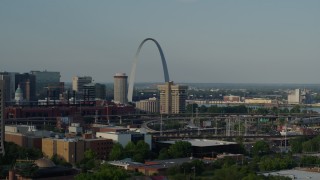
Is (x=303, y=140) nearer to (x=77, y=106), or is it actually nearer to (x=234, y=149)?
(x=234, y=149)

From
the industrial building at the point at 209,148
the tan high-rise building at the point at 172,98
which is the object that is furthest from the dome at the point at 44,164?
the tan high-rise building at the point at 172,98

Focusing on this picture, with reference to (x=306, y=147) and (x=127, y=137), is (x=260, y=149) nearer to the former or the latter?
(x=306, y=147)

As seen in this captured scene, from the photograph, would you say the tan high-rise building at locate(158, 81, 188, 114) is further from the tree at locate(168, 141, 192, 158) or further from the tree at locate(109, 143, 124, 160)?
the tree at locate(109, 143, 124, 160)

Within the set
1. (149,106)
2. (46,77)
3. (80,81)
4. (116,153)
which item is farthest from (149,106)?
(116,153)

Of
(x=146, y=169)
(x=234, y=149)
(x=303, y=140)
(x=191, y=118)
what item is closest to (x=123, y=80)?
(x=191, y=118)

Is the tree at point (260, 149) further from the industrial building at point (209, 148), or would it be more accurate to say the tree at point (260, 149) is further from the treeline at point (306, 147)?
the treeline at point (306, 147)
